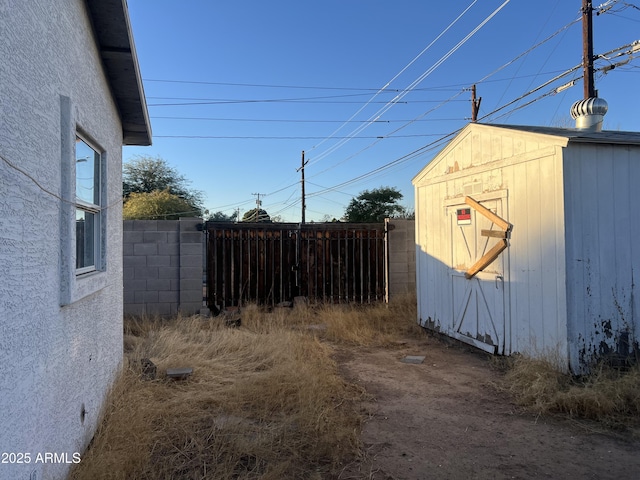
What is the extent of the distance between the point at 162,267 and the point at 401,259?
5163mm

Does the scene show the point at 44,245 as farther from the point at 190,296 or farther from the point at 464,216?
the point at 190,296

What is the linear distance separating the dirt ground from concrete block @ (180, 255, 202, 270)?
15.3 feet

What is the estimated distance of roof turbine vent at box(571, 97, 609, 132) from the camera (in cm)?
Answer: 631

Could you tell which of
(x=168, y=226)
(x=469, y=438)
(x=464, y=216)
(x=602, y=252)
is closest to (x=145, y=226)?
Answer: (x=168, y=226)

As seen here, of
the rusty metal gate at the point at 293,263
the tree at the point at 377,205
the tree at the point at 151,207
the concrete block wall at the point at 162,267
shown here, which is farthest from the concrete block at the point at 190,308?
the tree at the point at 377,205

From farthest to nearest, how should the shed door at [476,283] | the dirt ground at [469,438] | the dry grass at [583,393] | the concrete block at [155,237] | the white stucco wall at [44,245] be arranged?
the concrete block at [155,237]
the shed door at [476,283]
the dry grass at [583,393]
the dirt ground at [469,438]
the white stucco wall at [44,245]

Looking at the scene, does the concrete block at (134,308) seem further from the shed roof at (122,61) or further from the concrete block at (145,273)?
the shed roof at (122,61)

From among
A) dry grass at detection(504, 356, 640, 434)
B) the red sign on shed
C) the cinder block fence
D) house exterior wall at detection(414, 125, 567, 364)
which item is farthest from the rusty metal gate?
dry grass at detection(504, 356, 640, 434)

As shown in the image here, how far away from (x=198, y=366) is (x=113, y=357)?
3.83 ft

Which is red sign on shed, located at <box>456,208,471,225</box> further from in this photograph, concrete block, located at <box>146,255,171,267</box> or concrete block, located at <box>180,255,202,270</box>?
concrete block, located at <box>146,255,171,267</box>

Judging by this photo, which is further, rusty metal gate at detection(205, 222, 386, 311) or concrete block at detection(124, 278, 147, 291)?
rusty metal gate at detection(205, 222, 386, 311)

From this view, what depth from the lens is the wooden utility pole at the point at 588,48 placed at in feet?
36.4

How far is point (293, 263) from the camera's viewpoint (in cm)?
966

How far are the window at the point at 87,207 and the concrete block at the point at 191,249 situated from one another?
4.90m
